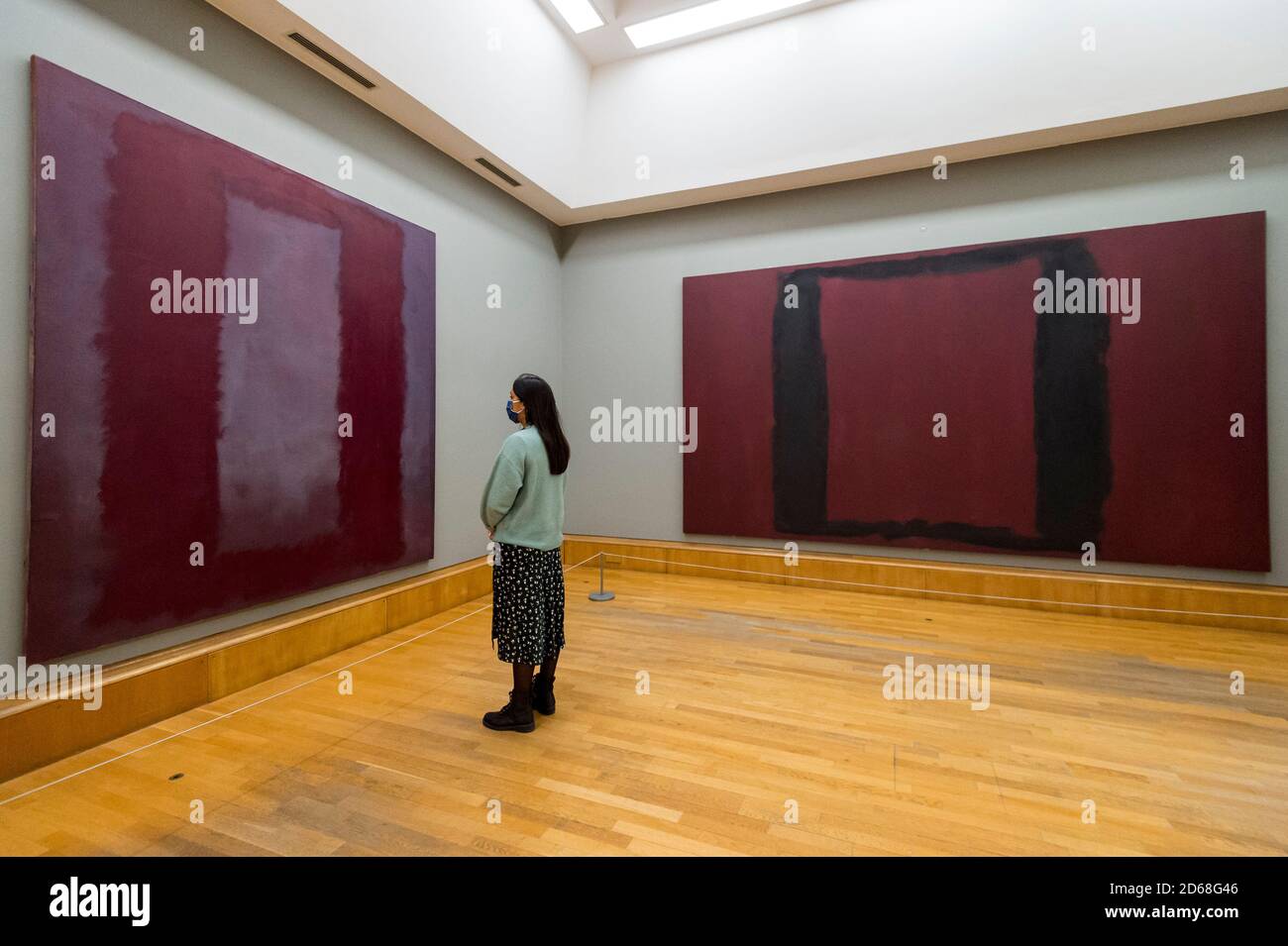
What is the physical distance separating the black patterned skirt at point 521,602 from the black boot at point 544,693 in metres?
0.18

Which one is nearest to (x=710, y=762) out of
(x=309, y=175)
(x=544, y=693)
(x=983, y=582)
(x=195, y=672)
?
(x=544, y=693)

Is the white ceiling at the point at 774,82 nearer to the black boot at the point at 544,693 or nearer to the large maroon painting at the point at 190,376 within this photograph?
the large maroon painting at the point at 190,376

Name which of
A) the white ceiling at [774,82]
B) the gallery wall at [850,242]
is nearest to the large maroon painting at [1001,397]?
the gallery wall at [850,242]

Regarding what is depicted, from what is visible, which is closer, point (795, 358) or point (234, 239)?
point (234, 239)

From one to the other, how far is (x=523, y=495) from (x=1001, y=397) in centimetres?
397

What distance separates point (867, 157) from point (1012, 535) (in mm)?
3119

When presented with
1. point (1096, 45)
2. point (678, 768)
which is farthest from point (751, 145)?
point (678, 768)

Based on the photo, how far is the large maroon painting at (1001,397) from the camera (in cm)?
415

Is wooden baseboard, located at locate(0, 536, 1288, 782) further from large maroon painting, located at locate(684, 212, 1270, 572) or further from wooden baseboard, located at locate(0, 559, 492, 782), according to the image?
large maroon painting, located at locate(684, 212, 1270, 572)

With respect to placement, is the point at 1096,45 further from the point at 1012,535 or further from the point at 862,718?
the point at 862,718

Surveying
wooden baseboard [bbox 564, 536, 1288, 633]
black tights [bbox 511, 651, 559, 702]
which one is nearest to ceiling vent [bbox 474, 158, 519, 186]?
wooden baseboard [bbox 564, 536, 1288, 633]

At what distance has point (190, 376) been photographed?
112 inches

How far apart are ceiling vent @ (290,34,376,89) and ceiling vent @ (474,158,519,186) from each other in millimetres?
1111

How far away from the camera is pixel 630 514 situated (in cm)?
600
